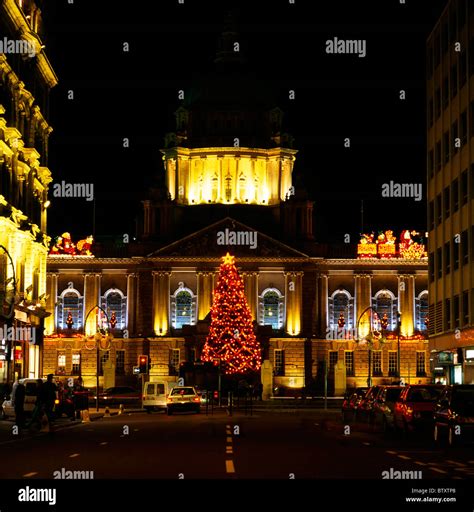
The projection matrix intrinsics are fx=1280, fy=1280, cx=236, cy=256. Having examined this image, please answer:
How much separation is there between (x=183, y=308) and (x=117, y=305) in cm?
646

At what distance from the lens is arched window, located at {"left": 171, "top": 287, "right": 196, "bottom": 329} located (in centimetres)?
11938

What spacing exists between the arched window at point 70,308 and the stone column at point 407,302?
30.1m

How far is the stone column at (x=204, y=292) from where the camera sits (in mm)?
118562

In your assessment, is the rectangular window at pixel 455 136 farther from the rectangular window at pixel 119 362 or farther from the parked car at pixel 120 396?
the rectangular window at pixel 119 362

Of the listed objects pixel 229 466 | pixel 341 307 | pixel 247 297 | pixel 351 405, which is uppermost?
pixel 247 297

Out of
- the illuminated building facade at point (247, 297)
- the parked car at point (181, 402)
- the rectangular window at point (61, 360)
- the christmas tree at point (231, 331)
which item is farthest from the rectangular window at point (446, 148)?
the rectangular window at point (61, 360)

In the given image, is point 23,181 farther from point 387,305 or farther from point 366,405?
point 387,305

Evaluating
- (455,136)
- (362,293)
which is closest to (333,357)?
(362,293)

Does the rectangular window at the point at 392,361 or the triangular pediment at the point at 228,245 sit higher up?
the triangular pediment at the point at 228,245

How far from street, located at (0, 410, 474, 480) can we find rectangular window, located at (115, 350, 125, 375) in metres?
74.1

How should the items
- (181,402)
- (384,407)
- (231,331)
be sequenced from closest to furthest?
1. (384,407)
2. (181,402)
3. (231,331)

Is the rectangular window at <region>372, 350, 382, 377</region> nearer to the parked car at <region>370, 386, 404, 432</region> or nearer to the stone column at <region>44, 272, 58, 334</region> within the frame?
the stone column at <region>44, 272, 58, 334</region>

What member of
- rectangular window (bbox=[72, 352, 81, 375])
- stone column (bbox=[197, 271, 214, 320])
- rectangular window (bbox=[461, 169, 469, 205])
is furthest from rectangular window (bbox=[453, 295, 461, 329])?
rectangular window (bbox=[72, 352, 81, 375])

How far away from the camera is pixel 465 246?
62906 millimetres
